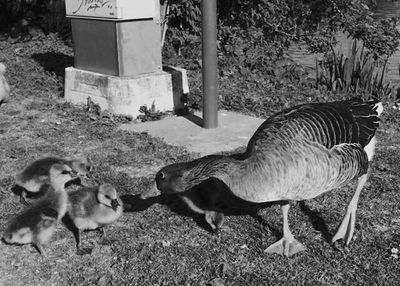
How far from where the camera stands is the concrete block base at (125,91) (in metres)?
7.58

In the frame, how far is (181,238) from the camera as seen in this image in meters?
4.47

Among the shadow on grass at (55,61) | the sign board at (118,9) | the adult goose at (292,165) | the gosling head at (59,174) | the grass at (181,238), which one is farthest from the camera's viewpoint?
the shadow on grass at (55,61)

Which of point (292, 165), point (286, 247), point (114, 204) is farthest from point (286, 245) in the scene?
point (114, 204)

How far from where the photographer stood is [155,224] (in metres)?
4.68

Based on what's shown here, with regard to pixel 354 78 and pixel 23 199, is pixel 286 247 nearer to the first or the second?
pixel 23 199

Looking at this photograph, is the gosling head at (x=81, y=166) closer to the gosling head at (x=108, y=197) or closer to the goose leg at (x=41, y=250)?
the gosling head at (x=108, y=197)

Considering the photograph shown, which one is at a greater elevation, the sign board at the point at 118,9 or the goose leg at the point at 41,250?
the sign board at the point at 118,9

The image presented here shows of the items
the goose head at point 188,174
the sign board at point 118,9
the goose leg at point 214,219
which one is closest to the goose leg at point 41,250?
the goose head at point 188,174

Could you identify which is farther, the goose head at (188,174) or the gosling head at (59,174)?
Answer: the gosling head at (59,174)

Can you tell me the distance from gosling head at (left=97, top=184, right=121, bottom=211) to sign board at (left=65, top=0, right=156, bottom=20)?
3.72 metres

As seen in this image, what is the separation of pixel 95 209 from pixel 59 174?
78cm

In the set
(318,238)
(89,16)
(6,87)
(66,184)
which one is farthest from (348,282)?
(6,87)

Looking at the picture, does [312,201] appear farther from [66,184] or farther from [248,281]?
[66,184]

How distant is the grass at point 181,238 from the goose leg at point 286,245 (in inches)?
2.6
